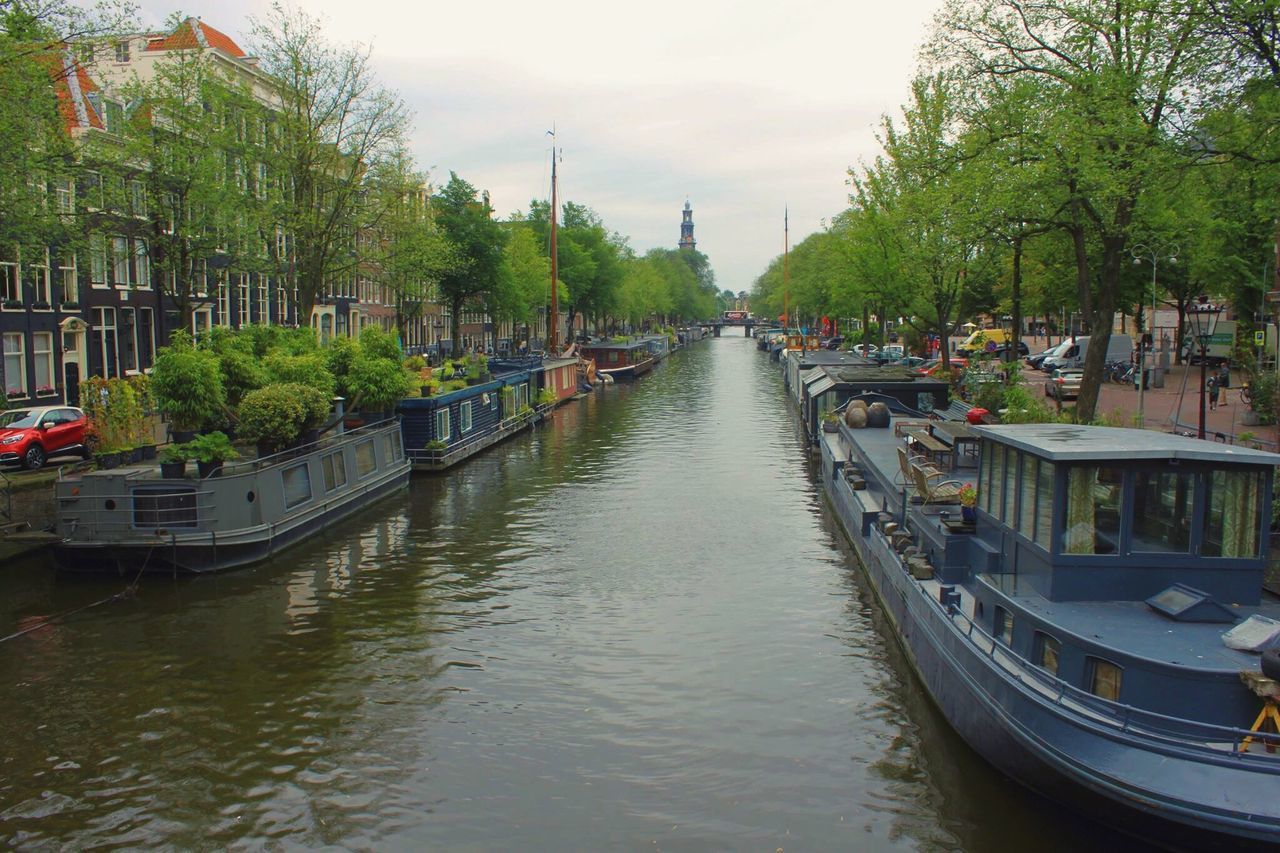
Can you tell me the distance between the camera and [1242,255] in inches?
1732

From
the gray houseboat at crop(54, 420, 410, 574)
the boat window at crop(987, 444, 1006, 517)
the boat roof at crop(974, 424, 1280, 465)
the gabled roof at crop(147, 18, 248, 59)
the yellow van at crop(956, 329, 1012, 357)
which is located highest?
the gabled roof at crop(147, 18, 248, 59)

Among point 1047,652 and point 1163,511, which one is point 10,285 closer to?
point 1047,652

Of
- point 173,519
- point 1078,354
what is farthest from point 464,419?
point 1078,354

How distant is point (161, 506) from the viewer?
21281 mm

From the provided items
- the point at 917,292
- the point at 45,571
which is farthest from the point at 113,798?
the point at 917,292

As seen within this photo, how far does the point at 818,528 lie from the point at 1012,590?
14.1 metres

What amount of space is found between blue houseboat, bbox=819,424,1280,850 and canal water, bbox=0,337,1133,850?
3.98 feet

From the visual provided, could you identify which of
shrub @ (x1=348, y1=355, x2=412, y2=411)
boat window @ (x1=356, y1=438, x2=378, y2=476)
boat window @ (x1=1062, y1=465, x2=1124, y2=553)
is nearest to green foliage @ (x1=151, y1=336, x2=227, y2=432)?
boat window @ (x1=356, y1=438, x2=378, y2=476)

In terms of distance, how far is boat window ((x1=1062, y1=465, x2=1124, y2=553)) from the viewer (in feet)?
41.1

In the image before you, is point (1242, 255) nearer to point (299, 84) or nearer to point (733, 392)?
point (733, 392)

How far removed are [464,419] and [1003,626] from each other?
30.0m

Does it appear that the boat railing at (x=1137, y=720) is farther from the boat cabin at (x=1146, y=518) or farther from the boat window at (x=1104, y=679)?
the boat cabin at (x=1146, y=518)

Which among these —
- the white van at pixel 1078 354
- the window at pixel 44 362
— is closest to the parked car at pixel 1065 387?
the white van at pixel 1078 354

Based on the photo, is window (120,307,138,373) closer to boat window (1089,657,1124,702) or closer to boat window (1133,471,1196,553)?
boat window (1133,471,1196,553)
